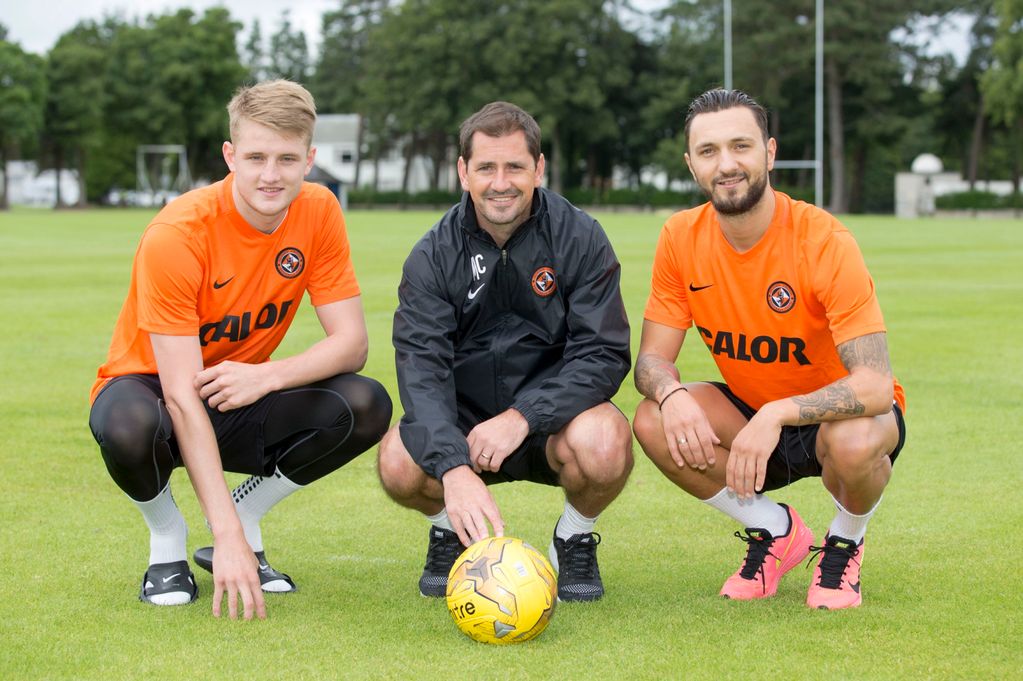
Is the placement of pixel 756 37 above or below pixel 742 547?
above

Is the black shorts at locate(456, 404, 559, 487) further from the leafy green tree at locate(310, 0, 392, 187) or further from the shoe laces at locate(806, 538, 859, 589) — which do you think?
the leafy green tree at locate(310, 0, 392, 187)

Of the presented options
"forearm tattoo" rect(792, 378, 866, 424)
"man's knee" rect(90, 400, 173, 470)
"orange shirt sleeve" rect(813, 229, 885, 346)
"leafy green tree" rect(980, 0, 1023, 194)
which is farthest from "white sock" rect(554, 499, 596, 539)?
"leafy green tree" rect(980, 0, 1023, 194)

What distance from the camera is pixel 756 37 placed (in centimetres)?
6088

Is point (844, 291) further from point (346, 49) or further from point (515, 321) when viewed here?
point (346, 49)

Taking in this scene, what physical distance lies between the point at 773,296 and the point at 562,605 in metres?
1.38

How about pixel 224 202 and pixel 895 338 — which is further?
pixel 895 338

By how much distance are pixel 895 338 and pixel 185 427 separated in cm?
911

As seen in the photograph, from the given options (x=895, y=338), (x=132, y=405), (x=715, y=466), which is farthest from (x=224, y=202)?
(x=895, y=338)

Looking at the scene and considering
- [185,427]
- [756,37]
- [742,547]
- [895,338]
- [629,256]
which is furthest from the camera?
[756,37]

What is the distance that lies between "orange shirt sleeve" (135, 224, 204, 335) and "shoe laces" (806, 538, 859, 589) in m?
2.45

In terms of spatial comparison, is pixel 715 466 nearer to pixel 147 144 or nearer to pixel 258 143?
pixel 258 143

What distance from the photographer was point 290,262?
479 cm

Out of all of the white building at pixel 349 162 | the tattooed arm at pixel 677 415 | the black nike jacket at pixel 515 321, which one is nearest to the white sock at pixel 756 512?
the tattooed arm at pixel 677 415

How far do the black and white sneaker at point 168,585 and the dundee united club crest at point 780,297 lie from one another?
7.84ft
